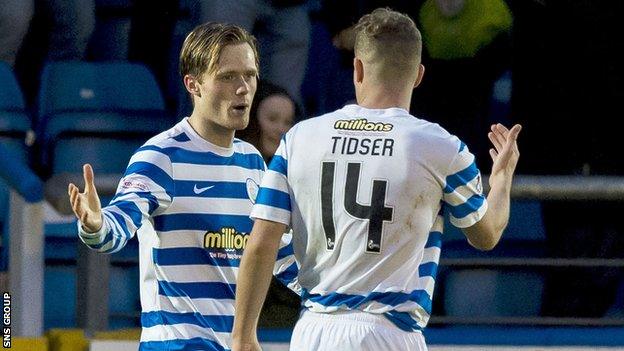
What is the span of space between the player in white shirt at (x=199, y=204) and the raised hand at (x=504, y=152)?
31.7 inches

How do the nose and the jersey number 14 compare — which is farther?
the nose

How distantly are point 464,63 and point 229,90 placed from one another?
2.66m

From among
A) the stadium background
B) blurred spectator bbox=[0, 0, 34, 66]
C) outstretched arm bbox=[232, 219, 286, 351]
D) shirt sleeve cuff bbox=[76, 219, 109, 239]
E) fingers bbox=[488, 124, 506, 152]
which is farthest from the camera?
blurred spectator bbox=[0, 0, 34, 66]

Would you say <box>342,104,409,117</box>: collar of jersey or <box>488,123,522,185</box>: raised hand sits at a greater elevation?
<box>342,104,409,117</box>: collar of jersey

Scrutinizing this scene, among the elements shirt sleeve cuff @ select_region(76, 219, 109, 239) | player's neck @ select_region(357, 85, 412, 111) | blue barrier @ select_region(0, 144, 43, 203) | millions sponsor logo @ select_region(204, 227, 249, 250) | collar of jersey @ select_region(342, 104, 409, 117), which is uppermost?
player's neck @ select_region(357, 85, 412, 111)

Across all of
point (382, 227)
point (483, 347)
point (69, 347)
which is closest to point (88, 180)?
point (382, 227)

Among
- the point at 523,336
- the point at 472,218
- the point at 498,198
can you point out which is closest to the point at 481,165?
the point at 523,336

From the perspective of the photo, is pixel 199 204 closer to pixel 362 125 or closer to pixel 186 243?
pixel 186 243

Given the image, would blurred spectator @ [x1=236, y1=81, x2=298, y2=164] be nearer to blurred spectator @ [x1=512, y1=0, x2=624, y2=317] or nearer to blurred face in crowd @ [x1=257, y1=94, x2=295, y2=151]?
blurred face in crowd @ [x1=257, y1=94, x2=295, y2=151]

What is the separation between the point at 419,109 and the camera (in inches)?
304

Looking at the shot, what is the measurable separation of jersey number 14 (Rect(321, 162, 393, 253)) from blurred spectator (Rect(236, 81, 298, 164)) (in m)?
2.41

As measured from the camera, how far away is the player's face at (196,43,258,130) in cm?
529

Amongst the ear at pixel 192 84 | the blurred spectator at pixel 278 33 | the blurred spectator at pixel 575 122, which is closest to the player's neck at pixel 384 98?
the ear at pixel 192 84

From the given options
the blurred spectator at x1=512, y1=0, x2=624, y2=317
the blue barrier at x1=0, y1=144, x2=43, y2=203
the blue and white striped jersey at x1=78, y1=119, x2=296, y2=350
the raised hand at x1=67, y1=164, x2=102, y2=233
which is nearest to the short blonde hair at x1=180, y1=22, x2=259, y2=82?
the blue and white striped jersey at x1=78, y1=119, x2=296, y2=350
